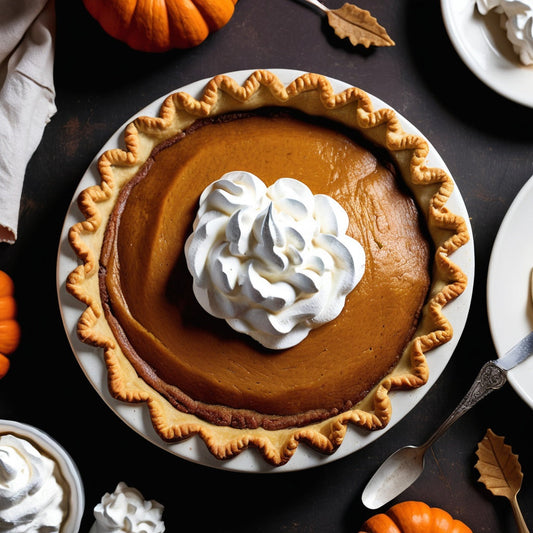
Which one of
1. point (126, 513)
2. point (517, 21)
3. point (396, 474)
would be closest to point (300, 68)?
point (517, 21)

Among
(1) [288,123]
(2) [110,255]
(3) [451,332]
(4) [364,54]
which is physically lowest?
(2) [110,255]

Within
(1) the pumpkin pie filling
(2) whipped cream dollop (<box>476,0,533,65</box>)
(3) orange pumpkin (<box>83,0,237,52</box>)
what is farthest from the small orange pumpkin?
(2) whipped cream dollop (<box>476,0,533,65</box>)

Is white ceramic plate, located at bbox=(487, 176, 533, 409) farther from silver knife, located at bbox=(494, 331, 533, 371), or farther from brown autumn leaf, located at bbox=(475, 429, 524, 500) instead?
brown autumn leaf, located at bbox=(475, 429, 524, 500)

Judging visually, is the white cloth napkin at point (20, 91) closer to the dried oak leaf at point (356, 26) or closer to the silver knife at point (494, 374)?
the dried oak leaf at point (356, 26)

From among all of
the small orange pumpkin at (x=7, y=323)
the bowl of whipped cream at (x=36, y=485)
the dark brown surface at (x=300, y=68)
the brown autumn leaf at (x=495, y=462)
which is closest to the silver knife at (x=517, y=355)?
the dark brown surface at (x=300, y=68)

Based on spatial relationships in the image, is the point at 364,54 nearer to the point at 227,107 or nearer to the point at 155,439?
the point at 227,107

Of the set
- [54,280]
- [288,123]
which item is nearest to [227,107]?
[288,123]
